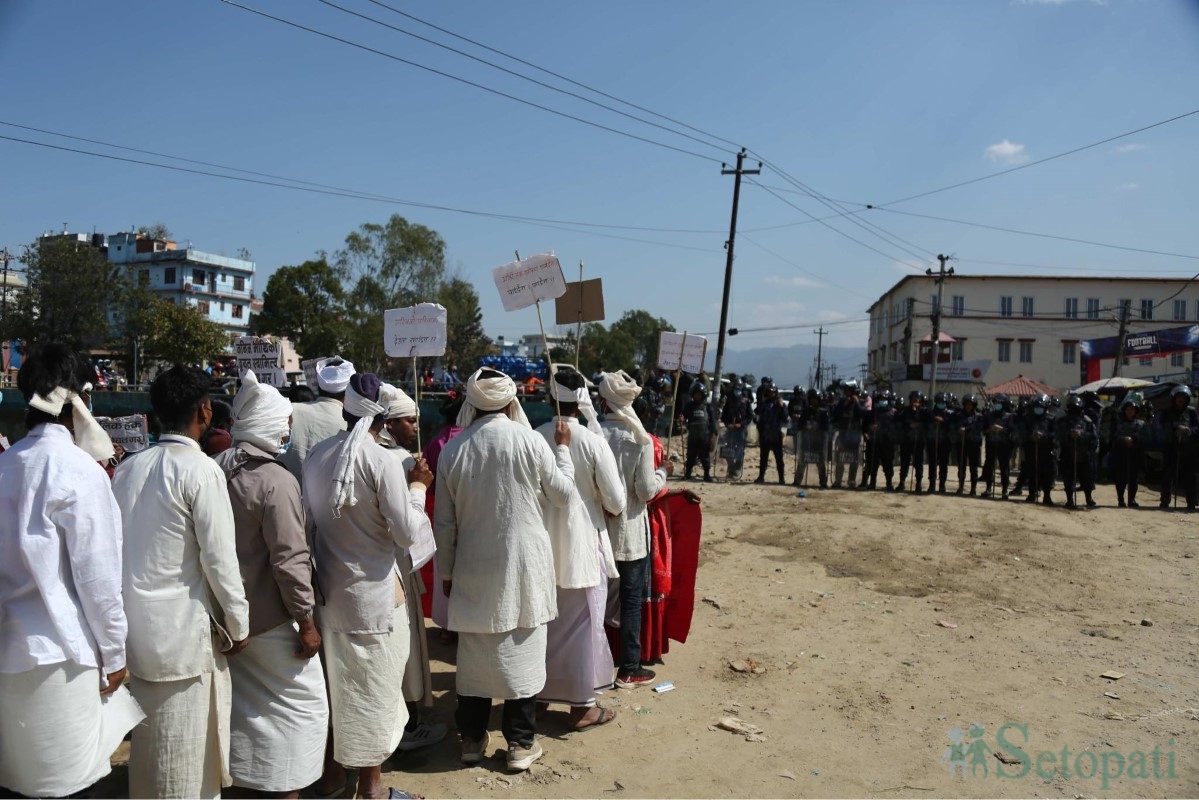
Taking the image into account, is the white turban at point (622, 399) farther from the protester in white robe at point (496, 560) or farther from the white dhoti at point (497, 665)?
the white dhoti at point (497, 665)

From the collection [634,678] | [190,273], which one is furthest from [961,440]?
[190,273]

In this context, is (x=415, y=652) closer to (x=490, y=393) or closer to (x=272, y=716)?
(x=272, y=716)

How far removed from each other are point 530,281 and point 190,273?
74.3 m

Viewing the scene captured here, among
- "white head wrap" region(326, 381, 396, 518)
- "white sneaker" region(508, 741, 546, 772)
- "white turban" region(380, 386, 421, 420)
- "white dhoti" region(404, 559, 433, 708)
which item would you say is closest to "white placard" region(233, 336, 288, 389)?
"white turban" region(380, 386, 421, 420)

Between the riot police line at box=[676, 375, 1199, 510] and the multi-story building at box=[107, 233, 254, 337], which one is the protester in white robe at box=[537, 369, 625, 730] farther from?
the multi-story building at box=[107, 233, 254, 337]

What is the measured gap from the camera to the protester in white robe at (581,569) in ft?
14.8

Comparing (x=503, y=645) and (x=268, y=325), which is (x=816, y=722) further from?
(x=268, y=325)

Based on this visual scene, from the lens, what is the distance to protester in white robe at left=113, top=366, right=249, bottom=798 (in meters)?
2.91

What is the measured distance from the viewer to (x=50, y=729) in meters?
2.61

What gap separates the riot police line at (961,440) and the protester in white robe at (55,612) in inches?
509

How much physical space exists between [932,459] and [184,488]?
533 inches

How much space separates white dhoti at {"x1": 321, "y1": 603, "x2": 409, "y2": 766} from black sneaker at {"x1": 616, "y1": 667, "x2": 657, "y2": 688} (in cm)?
199

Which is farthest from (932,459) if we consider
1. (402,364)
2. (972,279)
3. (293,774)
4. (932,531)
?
(972,279)

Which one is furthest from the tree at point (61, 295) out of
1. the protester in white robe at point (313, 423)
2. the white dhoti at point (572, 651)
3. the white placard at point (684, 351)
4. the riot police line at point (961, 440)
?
the white dhoti at point (572, 651)
